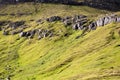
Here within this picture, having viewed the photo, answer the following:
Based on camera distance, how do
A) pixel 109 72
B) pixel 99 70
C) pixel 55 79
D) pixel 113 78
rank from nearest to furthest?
pixel 113 78
pixel 109 72
pixel 99 70
pixel 55 79

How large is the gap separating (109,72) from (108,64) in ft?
81.6

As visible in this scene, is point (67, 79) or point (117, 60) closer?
point (67, 79)

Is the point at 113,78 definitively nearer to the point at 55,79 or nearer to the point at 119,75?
the point at 119,75

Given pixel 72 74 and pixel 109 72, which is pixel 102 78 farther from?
pixel 72 74

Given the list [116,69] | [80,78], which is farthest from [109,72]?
[80,78]

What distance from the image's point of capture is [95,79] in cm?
16738

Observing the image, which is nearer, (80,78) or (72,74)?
(80,78)

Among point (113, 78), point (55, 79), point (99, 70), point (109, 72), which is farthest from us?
point (55, 79)

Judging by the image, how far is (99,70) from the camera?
186 meters

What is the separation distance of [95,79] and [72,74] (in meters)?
31.1

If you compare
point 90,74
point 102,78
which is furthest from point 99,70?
point 102,78

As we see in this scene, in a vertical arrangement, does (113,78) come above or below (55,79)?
above

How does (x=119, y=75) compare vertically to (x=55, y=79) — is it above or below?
above

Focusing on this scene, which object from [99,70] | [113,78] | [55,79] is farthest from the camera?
[55,79]
